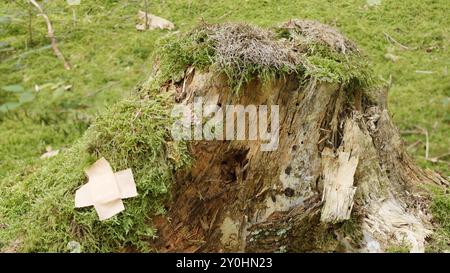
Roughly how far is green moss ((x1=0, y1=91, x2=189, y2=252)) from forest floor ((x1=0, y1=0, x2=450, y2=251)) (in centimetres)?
175

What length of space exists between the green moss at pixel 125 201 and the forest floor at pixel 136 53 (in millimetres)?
1752

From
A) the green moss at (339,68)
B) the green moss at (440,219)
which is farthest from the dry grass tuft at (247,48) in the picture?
the green moss at (440,219)

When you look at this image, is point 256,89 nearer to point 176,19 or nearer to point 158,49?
point 158,49

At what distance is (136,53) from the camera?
501cm

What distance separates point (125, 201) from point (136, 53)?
2.82 meters

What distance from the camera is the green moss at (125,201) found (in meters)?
2.39

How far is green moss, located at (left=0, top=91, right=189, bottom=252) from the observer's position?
239cm

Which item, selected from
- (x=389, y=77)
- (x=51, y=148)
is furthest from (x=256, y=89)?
(x=389, y=77)

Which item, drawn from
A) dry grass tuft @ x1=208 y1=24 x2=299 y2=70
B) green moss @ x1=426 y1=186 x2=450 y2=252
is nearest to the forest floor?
green moss @ x1=426 y1=186 x2=450 y2=252

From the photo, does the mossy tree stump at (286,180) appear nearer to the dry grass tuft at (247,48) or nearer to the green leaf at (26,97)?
the dry grass tuft at (247,48)

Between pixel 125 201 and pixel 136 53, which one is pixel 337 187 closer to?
pixel 125 201

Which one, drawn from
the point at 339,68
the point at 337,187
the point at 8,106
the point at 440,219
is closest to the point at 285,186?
the point at 337,187

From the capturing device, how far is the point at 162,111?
98.4 inches

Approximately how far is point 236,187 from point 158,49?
2.59 feet
